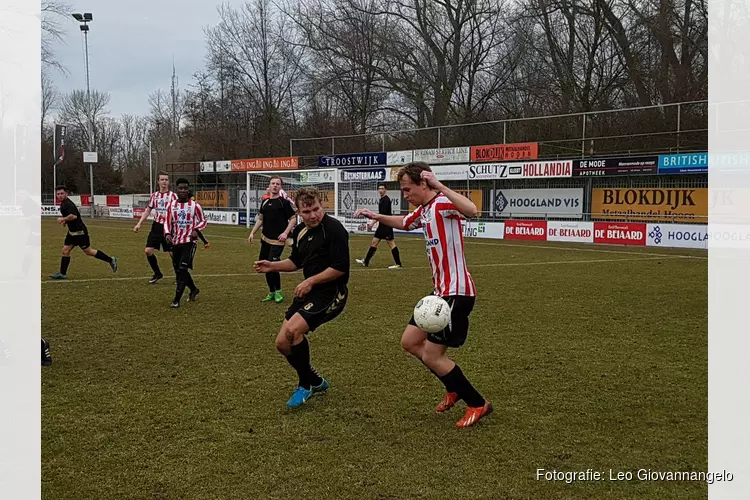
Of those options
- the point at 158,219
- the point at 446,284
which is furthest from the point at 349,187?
the point at 446,284

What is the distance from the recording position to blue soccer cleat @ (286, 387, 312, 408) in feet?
17.7

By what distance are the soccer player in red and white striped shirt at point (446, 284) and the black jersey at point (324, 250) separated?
744 mm

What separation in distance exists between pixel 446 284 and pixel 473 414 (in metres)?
0.99

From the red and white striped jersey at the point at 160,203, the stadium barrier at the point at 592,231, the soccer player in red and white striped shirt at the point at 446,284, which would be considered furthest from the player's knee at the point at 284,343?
the stadium barrier at the point at 592,231

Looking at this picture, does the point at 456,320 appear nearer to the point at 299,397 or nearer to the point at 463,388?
the point at 463,388

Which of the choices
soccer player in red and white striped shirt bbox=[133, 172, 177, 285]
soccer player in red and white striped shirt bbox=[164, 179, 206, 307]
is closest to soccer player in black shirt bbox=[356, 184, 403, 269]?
soccer player in red and white striped shirt bbox=[133, 172, 177, 285]

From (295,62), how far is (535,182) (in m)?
29.3

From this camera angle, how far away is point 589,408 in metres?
5.39

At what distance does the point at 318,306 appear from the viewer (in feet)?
18.1

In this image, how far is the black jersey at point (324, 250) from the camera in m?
5.49

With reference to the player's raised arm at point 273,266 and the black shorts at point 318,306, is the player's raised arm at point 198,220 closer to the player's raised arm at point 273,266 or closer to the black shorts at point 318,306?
the player's raised arm at point 273,266

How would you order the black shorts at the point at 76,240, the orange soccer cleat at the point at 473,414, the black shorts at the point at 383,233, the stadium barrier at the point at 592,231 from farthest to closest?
the stadium barrier at the point at 592,231
the black shorts at the point at 383,233
the black shorts at the point at 76,240
the orange soccer cleat at the point at 473,414

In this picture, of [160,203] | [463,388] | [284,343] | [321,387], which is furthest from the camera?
[160,203]

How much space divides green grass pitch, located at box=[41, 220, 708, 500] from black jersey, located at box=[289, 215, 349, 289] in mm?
1093
